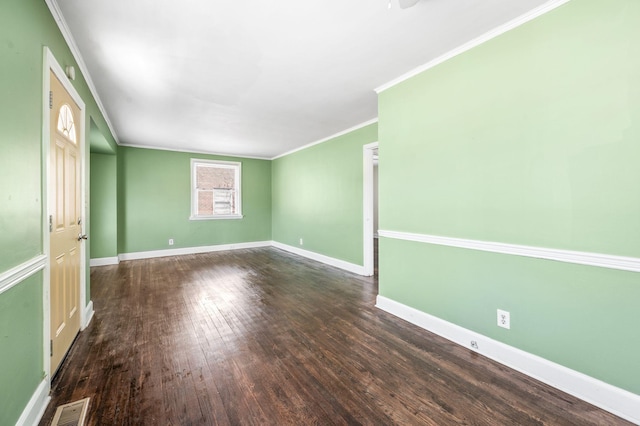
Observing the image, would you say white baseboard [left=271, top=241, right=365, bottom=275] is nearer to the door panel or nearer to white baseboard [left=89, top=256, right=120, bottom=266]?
white baseboard [left=89, top=256, right=120, bottom=266]

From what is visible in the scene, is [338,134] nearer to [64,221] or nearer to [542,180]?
[542,180]

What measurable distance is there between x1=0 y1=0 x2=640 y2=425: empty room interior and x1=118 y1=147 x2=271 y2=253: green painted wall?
2716 mm

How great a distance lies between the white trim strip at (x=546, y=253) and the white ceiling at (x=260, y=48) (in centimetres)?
165

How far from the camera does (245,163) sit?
7.08 m

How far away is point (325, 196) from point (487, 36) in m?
3.70

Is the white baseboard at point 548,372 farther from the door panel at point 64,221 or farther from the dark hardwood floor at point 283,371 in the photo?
the door panel at point 64,221

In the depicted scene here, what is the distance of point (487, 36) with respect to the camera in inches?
82.0

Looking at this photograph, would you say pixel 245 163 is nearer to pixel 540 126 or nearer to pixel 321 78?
pixel 321 78

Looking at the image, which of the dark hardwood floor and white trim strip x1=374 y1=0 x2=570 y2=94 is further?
white trim strip x1=374 y1=0 x2=570 y2=94

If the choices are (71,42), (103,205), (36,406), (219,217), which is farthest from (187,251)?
(36,406)

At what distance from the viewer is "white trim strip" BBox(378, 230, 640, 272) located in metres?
1.53

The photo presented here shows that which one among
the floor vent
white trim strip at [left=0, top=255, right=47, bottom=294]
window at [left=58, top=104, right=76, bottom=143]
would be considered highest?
→ window at [left=58, top=104, right=76, bottom=143]

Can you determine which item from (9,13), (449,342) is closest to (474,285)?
(449,342)

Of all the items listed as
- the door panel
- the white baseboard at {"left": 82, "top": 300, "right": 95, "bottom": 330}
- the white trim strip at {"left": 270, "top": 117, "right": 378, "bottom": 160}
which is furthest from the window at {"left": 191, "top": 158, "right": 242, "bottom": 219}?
the door panel
